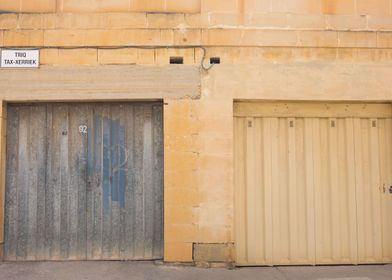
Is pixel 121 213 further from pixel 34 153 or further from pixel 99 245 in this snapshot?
pixel 34 153

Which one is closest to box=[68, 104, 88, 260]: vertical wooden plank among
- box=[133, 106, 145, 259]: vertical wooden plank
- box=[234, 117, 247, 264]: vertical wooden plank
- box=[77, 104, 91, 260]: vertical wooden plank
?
box=[77, 104, 91, 260]: vertical wooden plank

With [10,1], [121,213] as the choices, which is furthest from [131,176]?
[10,1]

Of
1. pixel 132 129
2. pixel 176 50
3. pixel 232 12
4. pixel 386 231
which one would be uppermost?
pixel 232 12

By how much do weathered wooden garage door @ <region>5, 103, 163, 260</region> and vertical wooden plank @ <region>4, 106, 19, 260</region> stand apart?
0.01m

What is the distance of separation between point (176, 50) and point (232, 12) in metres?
1.00

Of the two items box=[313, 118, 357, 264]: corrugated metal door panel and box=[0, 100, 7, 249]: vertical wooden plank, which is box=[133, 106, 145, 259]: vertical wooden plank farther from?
box=[313, 118, 357, 264]: corrugated metal door panel

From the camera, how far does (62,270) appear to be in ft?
19.9

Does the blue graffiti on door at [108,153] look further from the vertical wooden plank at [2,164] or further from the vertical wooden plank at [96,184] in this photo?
the vertical wooden plank at [2,164]

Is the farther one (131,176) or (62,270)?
(131,176)

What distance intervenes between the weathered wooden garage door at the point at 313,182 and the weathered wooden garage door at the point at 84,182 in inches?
52.3

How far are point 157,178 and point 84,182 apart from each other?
1.07m

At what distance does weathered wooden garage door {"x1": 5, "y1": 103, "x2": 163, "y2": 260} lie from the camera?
21.4 ft

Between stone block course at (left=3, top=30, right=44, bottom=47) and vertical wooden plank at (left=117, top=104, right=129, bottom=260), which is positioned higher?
stone block course at (left=3, top=30, right=44, bottom=47)

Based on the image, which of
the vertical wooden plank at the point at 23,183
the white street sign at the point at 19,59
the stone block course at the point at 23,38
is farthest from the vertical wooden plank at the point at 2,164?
the stone block course at the point at 23,38
